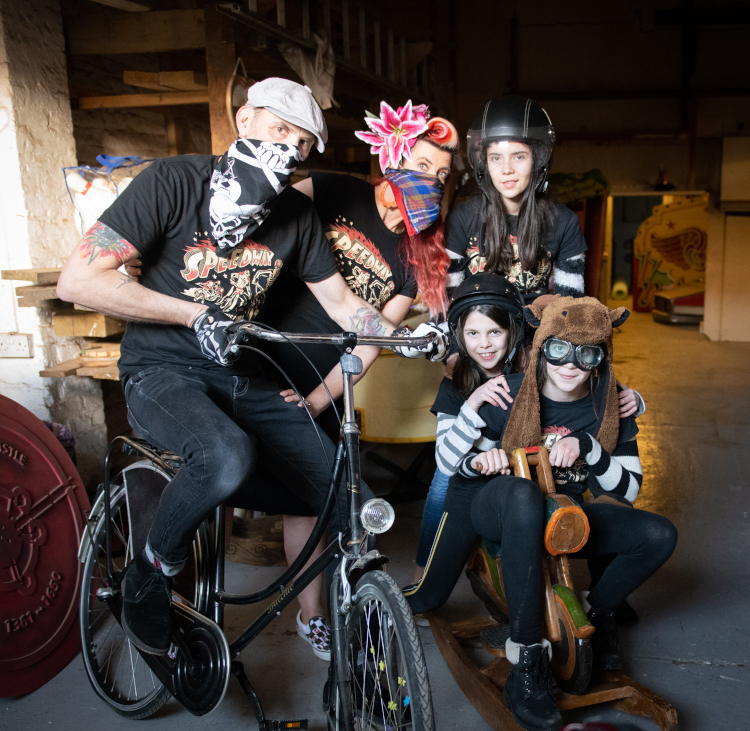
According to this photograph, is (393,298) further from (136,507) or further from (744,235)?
(744,235)

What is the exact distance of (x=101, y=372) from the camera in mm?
3205

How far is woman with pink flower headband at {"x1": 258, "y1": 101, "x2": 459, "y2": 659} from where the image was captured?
246cm

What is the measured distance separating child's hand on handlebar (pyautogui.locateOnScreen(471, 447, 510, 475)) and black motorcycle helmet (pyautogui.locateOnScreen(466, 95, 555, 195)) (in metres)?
1.05

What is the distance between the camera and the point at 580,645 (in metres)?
1.94

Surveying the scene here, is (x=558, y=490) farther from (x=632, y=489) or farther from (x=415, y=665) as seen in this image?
(x=415, y=665)

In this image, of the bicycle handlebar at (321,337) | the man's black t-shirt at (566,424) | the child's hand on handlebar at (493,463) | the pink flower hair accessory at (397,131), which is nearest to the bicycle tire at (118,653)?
the bicycle handlebar at (321,337)

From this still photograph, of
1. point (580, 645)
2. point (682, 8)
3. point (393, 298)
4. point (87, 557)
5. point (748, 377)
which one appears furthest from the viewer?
point (682, 8)

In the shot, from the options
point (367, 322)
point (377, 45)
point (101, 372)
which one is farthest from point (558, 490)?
point (377, 45)

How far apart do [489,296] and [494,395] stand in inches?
13.2

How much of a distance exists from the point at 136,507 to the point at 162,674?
19.7 inches

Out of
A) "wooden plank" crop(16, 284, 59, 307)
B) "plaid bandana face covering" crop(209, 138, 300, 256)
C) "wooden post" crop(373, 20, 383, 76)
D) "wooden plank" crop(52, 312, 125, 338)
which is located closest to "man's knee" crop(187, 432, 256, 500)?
"plaid bandana face covering" crop(209, 138, 300, 256)

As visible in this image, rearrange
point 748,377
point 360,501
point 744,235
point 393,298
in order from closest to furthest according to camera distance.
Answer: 1. point 360,501
2. point 393,298
3. point 748,377
4. point 744,235

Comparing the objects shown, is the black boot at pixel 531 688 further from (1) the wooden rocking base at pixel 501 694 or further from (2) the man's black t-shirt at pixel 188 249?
(2) the man's black t-shirt at pixel 188 249

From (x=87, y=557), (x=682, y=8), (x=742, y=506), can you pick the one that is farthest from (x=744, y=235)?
(x=87, y=557)
